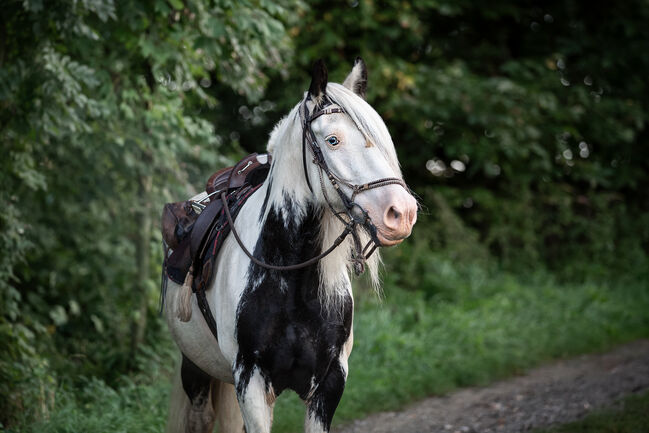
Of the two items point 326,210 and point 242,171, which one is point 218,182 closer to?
point 242,171

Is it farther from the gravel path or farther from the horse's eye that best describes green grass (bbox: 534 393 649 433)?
the horse's eye

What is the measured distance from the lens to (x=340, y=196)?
97.2 inches

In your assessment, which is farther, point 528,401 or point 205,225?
point 528,401

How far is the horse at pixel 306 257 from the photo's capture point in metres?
2.48

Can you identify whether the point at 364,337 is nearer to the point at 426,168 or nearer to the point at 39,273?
the point at 39,273

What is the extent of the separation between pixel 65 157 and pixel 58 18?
7.33 ft

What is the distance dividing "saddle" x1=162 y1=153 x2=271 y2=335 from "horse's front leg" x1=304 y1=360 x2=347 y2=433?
0.67 metres

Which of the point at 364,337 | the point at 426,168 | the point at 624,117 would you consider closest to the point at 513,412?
the point at 364,337

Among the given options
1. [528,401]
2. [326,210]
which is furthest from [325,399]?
[528,401]

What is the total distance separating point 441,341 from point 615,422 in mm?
2504

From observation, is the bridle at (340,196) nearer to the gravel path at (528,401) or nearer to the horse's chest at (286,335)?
the horse's chest at (286,335)

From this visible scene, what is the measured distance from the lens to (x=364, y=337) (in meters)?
6.61

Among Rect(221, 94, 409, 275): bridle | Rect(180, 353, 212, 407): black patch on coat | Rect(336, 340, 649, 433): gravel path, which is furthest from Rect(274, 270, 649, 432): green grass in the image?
Rect(221, 94, 409, 275): bridle

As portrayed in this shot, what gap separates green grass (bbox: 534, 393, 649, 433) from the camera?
435 cm
